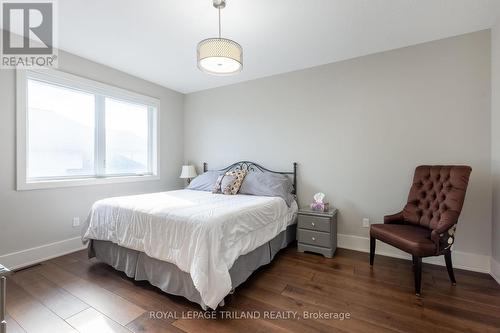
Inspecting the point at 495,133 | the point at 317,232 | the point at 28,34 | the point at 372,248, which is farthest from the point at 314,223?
the point at 28,34

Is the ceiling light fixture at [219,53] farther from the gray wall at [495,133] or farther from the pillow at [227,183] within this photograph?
the gray wall at [495,133]

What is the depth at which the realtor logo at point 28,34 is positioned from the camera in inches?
86.8

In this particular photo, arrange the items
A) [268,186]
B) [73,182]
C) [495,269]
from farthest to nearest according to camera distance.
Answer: [268,186] → [73,182] → [495,269]

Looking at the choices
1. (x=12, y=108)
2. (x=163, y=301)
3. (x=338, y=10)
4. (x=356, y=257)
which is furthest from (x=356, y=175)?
(x=12, y=108)

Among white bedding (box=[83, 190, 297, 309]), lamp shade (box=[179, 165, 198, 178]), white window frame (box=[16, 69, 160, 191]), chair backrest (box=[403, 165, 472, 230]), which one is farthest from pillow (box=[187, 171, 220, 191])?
chair backrest (box=[403, 165, 472, 230])

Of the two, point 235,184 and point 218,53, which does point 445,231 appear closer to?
point 235,184

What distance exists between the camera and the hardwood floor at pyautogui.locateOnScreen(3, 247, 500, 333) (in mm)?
1663

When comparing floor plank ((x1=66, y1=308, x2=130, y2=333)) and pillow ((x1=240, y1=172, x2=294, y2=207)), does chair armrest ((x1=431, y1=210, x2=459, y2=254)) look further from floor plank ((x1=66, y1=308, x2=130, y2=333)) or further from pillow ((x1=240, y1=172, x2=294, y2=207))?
floor plank ((x1=66, y1=308, x2=130, y2=333))

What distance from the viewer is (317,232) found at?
2.91m

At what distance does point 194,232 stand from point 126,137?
2735mm

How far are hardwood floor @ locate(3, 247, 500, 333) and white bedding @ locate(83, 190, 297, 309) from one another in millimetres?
342

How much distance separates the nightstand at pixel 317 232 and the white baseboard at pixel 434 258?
0.73 ft

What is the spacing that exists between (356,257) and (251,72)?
295 cm

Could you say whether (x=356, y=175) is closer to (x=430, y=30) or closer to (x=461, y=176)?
(x=461, y=176)
